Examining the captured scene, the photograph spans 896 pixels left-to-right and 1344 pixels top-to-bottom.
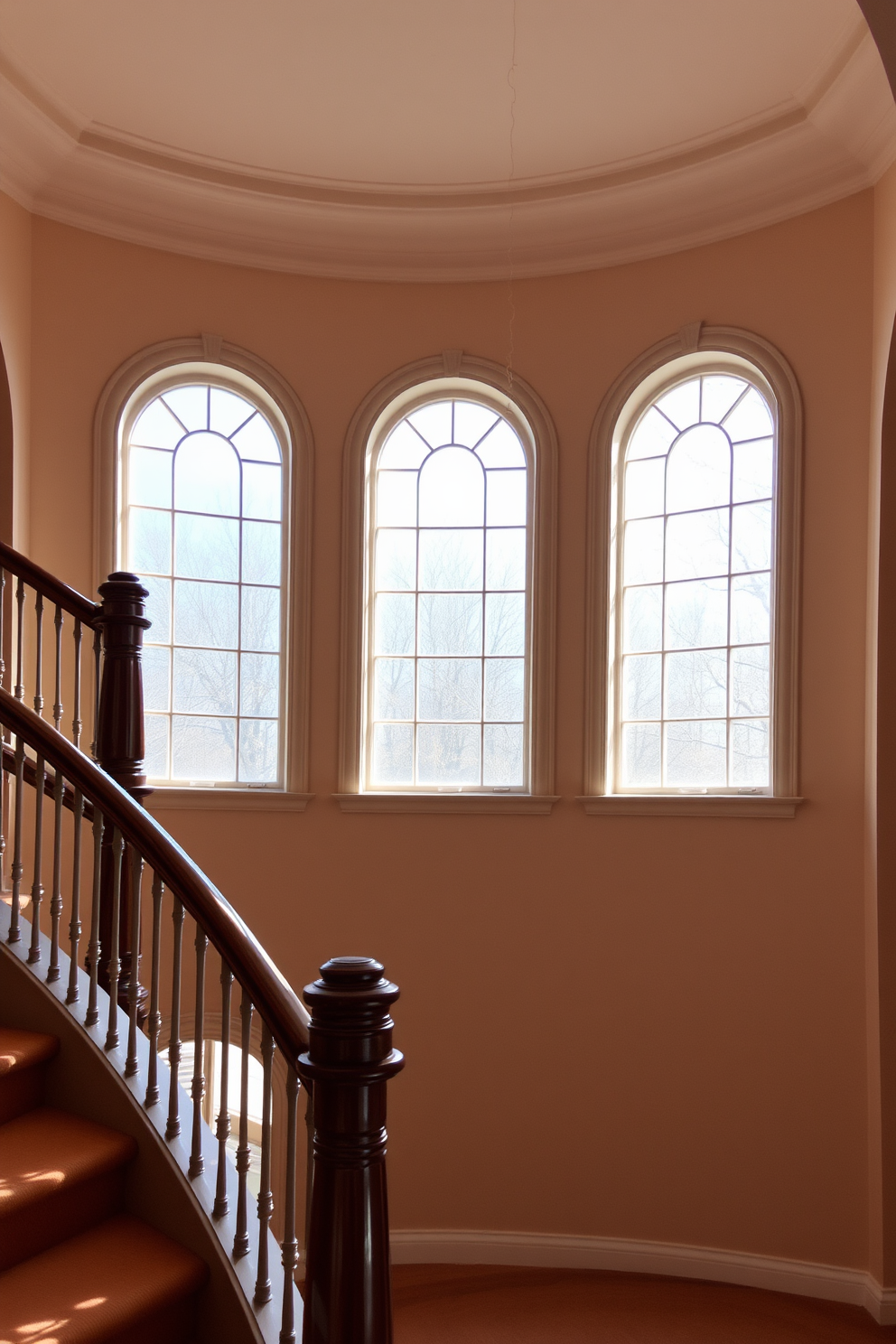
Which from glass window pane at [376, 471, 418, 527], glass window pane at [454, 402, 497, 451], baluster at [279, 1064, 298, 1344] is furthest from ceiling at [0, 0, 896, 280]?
baluster at [279, 1064, 298, 1344]

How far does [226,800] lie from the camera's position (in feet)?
19.8

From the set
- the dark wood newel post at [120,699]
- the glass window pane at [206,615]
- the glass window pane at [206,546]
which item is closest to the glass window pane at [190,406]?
the glass window pane at [206,546]

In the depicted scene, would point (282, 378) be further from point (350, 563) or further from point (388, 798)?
point (388, 798)

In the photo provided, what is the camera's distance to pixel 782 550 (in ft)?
18.4

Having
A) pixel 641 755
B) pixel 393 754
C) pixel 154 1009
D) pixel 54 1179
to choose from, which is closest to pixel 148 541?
pixel 393 754

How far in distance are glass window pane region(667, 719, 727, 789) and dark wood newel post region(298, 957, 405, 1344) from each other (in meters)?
4.00

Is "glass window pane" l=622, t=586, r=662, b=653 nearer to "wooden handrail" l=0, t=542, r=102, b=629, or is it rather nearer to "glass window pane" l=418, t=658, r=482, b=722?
"glass window pane" l=418, t=658, r=482, b=722

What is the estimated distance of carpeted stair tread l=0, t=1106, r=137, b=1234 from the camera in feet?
8.45

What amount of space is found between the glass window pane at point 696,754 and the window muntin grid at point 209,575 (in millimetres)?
2109

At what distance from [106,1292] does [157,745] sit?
393 cm

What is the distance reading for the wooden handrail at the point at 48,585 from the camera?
410cm

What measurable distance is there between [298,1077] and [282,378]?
15.1 feet

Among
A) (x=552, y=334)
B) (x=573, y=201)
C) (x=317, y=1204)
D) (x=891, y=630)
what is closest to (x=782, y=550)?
(x=891, y=630)

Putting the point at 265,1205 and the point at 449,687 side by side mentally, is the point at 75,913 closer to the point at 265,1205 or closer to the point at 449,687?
the point at 265,1205
